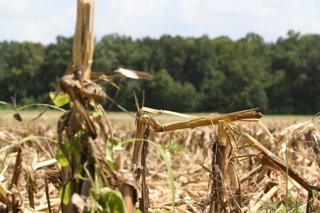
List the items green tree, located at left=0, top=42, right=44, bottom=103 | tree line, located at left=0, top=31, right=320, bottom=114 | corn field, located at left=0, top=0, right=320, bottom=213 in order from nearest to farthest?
1. corn field, located at left=0, top=0, right=320, bottom=213
2. green tree, located at left=0, top=42, right=44, bottom=103
3. tree line, located at left=0, top=31, right=320, bottom=114

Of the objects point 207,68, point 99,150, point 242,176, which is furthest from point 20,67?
point 99,150

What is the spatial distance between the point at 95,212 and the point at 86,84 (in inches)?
11.3

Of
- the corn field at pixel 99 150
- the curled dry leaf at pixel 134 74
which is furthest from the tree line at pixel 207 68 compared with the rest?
the curled dry leaf at pixel 134 74

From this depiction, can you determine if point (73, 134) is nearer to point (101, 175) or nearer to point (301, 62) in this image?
point (101, 175)

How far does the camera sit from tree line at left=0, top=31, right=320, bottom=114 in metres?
65.8

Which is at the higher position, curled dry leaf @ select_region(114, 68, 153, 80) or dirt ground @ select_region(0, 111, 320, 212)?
curled dry leaf @ select_region(114, 68, 153, 80)

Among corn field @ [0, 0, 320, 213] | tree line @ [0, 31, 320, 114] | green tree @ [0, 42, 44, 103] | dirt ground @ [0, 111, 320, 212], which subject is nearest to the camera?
corn field @ [0, 0, 320, 213]

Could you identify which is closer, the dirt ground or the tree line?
the dirt ground

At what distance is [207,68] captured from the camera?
3063 inches

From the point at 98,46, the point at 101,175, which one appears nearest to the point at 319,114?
the point at 101,175

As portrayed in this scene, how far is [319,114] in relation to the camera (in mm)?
3008

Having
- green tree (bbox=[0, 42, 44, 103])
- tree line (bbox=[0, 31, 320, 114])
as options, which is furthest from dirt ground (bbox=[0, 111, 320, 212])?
tree line (bbox=[0, 31, 320, 114])

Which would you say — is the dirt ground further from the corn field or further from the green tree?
the green tree

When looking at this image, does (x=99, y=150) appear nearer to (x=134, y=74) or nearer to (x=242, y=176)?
(x=134, y=74)
